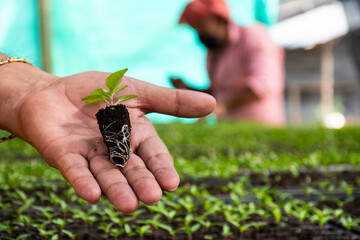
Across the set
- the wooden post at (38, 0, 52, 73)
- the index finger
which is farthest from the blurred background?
the index finger

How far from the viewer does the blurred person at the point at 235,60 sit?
18.3 ft

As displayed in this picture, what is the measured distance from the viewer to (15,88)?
63.0 inches

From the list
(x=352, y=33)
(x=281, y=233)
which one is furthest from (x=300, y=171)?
(x=352, y=33)

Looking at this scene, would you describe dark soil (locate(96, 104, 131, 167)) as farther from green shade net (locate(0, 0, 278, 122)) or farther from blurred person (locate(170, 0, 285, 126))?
green shade net (locate(0, 0, 278, 122))

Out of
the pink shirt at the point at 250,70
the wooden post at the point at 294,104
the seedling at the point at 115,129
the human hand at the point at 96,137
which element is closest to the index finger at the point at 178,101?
the human hand at the point at 96,137

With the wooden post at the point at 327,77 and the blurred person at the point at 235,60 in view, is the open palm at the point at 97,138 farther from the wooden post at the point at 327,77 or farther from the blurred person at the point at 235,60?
the wooden post at the point at 327,77

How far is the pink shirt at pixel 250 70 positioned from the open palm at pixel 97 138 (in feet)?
13.8

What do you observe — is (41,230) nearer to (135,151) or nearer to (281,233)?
(135,151)

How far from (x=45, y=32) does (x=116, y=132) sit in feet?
17.1

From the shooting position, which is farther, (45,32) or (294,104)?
(294,104)

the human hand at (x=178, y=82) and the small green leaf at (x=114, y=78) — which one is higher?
the human hand at (x=178, y=82)

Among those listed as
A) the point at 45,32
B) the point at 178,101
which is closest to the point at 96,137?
the point at 178,101

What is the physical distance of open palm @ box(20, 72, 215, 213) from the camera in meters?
1.13

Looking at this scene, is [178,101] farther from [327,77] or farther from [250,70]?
[327,77]
